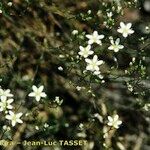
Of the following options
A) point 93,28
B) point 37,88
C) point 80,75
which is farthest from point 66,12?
point 37,88

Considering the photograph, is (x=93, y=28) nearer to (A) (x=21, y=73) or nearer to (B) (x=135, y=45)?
(B) (x=135, y=45)

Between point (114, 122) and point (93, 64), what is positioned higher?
point (93, 64)

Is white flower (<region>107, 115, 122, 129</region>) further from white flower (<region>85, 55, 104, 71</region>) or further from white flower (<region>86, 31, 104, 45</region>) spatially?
white flower (<region>86, 31, 104, 45</region>)

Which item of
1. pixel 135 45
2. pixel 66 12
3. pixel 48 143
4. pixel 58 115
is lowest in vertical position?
pixel 48 143

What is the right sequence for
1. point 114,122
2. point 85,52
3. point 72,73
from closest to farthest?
point 114,122, point 85,52, point 72,73

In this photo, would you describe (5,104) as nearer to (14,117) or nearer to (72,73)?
(14,117)

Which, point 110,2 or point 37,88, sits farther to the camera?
point 110,2

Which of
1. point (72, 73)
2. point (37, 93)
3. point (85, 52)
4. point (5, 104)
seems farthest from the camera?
point (72, 73)

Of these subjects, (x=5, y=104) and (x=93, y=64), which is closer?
(x=5, y=104)

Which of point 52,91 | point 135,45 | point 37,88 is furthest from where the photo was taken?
point 135,45

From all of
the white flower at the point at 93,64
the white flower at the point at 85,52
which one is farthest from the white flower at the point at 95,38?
the white flower at the point at 93,64

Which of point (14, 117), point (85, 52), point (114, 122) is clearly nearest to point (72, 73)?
point (85, 52)
